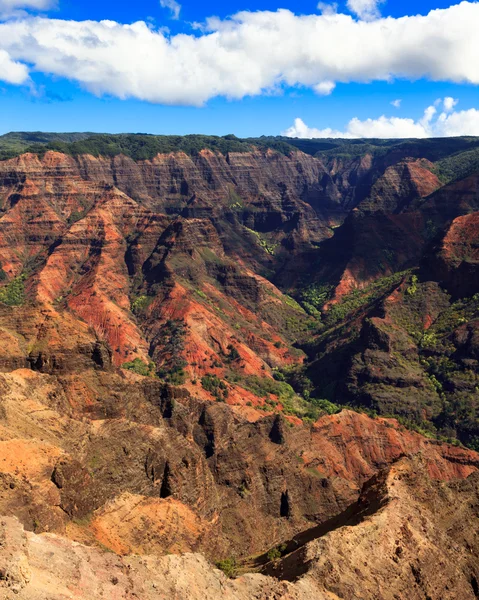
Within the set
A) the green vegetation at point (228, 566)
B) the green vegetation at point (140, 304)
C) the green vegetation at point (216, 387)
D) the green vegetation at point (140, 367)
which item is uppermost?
the green vegetation at point (140, 304)

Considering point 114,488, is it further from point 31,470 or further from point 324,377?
point 324,377

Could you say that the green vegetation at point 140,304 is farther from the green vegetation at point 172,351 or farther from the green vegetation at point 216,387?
the green vegetation at point 216,387

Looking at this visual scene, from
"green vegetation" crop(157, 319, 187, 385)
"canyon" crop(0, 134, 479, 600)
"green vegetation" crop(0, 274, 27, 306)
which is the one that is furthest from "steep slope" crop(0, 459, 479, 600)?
"green vegetation" crop(0, 274, 27, 306)

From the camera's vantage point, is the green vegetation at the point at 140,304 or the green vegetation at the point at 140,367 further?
the green vegetation at the point at 140,304

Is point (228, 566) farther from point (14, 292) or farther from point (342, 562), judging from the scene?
point (14, 292)

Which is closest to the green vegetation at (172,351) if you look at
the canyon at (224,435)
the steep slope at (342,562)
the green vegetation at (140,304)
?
the canyon at (224,435)

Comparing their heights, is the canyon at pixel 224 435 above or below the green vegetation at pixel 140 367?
above
